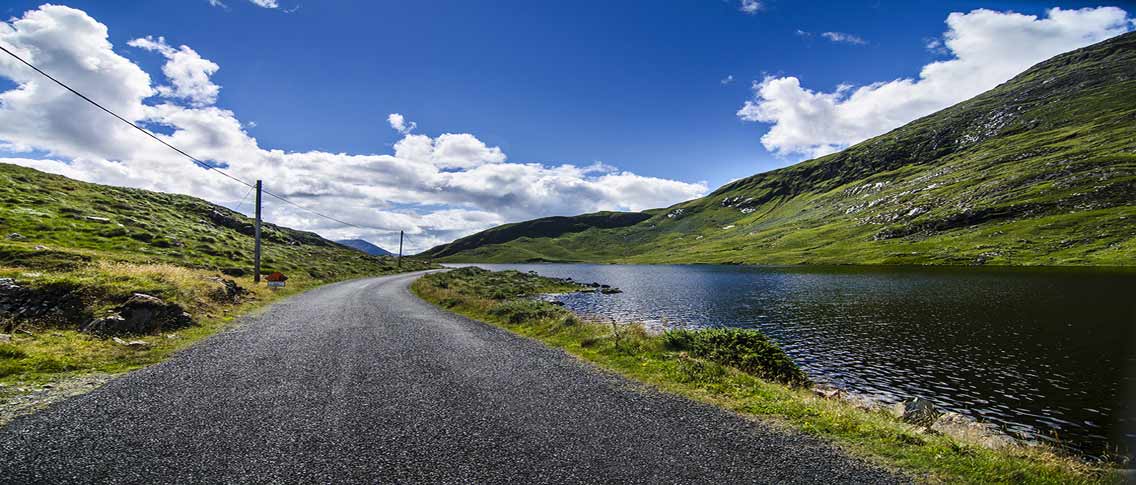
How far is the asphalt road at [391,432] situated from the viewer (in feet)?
24.4

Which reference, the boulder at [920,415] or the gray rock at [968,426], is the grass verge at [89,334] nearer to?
the boulder at [920,415]

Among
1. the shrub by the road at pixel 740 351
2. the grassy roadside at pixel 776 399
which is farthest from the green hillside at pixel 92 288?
the shrub by the road at pixel 740 351

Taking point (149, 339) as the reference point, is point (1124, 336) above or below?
below

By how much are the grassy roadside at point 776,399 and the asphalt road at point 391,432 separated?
3.05 feet

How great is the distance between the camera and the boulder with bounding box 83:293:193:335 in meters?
16.8

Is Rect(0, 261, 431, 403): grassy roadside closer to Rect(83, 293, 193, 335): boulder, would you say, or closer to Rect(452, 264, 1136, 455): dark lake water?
Rect(83, 293, 193, 335): boulder

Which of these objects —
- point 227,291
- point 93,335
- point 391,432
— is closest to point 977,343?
point 391,432

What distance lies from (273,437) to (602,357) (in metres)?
11.3

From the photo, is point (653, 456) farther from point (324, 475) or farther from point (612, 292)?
point (612, 292)

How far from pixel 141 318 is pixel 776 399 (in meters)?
24.4

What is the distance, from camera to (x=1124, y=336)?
28.9 metres

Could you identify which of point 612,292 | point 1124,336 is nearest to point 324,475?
point 1124,336

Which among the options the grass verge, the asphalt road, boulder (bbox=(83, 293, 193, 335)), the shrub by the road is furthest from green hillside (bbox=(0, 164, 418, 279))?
the shrub by the road

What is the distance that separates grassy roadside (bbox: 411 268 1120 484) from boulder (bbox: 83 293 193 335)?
15.8 metres
